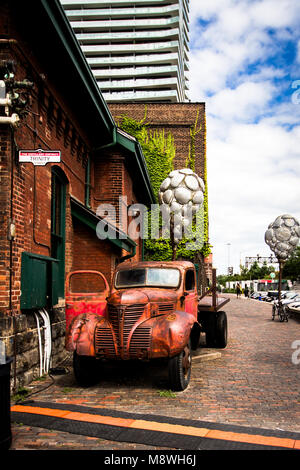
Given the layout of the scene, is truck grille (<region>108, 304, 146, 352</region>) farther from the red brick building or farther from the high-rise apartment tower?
the high-rise apartment tower

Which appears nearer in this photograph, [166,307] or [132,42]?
[166,307]

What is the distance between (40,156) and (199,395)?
4.18 meters

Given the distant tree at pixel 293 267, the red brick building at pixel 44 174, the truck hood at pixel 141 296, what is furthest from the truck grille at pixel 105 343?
the distant tree at pixel 293 267

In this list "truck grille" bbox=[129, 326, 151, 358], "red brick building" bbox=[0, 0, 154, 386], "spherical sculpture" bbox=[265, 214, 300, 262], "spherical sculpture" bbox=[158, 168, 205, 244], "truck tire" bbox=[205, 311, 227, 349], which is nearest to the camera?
"truck grille" bbox=[129, 326, 151, 358]

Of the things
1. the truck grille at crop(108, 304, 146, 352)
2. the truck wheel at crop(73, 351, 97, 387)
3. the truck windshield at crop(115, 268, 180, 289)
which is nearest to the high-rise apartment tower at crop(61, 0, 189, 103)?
the truck windshield at crop(115, 268, 180, 289)

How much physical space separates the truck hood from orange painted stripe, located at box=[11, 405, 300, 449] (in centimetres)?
189

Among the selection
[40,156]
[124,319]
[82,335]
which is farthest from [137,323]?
[40,156]

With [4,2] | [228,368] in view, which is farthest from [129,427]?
[4,2]

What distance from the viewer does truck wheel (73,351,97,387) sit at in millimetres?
6898

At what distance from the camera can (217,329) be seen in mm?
10836

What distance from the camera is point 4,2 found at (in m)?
6.80

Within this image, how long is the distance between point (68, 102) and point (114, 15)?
81827 mm

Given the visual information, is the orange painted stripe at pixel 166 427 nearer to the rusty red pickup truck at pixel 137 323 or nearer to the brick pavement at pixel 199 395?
the brick pavement at pixel 199 395

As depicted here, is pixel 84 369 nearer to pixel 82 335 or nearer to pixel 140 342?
pixel 82 335
